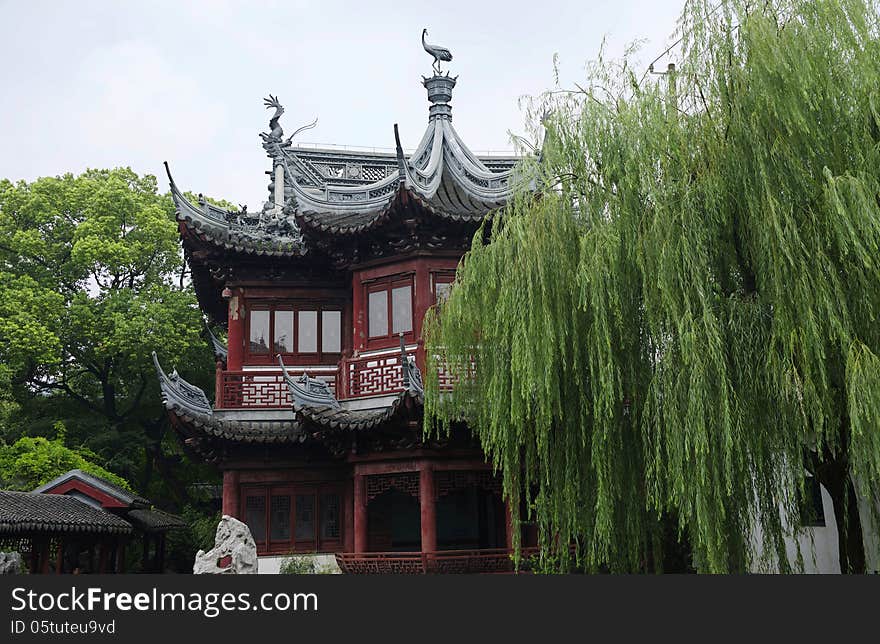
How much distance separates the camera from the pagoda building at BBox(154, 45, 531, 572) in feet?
40.5

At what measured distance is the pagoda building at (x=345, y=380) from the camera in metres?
12.4

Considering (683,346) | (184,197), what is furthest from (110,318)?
(683,346)

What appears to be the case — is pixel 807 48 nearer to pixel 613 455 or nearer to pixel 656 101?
pixel 656 101

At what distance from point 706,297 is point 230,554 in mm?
6017

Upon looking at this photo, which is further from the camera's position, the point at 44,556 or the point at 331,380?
the point at 331,380

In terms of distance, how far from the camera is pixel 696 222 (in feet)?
24.3

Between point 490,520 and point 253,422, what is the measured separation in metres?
4.02

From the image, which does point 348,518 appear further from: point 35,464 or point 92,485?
point 35,464

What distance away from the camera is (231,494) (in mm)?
13391

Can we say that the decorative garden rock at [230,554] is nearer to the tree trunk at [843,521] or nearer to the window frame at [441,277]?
the window frame at [441,277]

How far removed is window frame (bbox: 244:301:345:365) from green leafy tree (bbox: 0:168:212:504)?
7197 mm

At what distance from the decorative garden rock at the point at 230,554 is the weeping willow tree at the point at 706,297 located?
3.33 meters

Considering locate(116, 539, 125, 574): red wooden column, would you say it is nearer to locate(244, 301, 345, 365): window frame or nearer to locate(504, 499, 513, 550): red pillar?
locate(244, 301, 345, 365): window frame

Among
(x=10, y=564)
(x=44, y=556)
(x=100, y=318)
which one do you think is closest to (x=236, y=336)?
(x=44, y=556)
